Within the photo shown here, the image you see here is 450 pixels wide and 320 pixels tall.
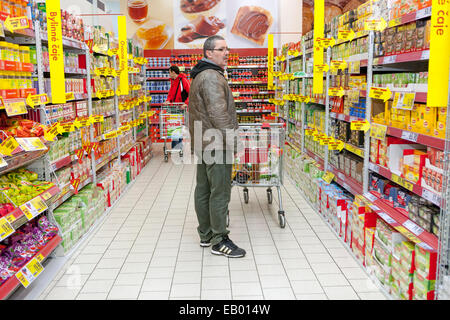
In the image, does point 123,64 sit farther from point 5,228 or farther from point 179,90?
point 5,228

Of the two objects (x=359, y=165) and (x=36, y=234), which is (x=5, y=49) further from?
(x=359, y=165)

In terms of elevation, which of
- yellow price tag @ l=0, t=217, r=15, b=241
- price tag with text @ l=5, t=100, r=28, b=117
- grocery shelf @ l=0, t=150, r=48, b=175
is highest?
price tag with text @ l=5, t=100, r=28, b=117

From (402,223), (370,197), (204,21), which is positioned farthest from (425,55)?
(204,21)

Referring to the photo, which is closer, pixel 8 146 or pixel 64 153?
pixel 8 146

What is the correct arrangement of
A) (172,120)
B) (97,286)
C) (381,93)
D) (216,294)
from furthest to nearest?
(172,120) < (381,93) < (97,286) < (216,294)

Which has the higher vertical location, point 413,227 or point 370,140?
point 370,140

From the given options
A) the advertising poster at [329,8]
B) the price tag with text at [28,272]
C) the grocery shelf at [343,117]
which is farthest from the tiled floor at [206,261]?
the advertising poster at [329,8]

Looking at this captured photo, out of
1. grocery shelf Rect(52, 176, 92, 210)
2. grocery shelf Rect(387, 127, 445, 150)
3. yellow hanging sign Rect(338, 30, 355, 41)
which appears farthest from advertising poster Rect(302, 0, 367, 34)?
grocery shelf Rect(387, 127, 445, 150)

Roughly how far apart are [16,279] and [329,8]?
415 inches

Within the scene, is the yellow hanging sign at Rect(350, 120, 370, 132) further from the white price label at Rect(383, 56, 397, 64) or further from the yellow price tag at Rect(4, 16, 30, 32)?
the yellow price tag at Rect(4, 16, 30, 32)

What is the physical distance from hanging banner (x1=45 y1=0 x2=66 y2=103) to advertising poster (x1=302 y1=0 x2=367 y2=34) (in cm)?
817

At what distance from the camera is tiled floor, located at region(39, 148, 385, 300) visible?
3.36 metres

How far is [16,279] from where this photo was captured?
9.87 ft

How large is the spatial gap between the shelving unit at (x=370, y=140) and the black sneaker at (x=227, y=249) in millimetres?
1062
